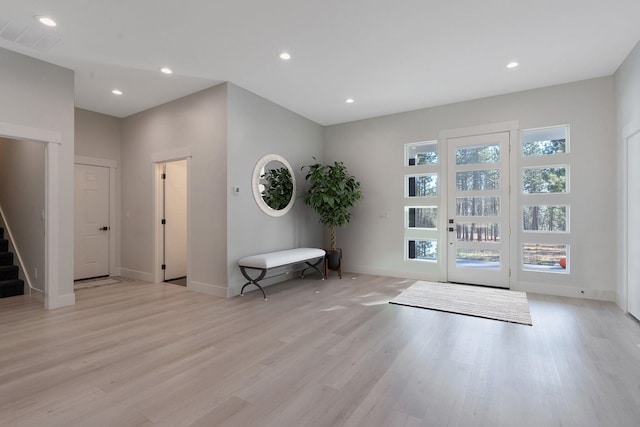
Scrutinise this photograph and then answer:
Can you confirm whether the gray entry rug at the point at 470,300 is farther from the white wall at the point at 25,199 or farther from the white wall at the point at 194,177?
the white wall at the point at 25,199

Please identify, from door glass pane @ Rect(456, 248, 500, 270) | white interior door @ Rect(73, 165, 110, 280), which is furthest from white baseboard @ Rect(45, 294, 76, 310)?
door glass pane @ Rect(456, 248, 500, 270)

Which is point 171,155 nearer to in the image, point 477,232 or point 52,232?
point 52,232

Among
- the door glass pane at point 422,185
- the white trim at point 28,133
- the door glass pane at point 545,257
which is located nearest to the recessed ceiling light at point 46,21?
the white trim at point 28,133

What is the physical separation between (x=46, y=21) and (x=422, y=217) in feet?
17.6

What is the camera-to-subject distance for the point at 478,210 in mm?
4922

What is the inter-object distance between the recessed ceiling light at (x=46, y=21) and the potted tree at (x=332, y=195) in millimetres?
3607

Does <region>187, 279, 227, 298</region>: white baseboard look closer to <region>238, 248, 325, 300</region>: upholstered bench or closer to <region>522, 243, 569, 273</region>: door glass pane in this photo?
<region>238, 248, 325, 300</region>: upholstered bench

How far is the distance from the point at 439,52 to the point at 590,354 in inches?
126

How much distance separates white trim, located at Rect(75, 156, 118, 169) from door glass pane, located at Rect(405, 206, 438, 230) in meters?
5.43

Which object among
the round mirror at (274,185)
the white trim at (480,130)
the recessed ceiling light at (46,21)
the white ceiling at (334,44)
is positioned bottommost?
the round mirror at (274,185)

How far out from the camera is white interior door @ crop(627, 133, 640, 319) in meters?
3.31

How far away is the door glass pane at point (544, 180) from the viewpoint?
4.38 metres

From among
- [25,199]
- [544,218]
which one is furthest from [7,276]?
[544,218]

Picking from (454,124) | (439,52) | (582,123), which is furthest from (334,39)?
(582,123)
